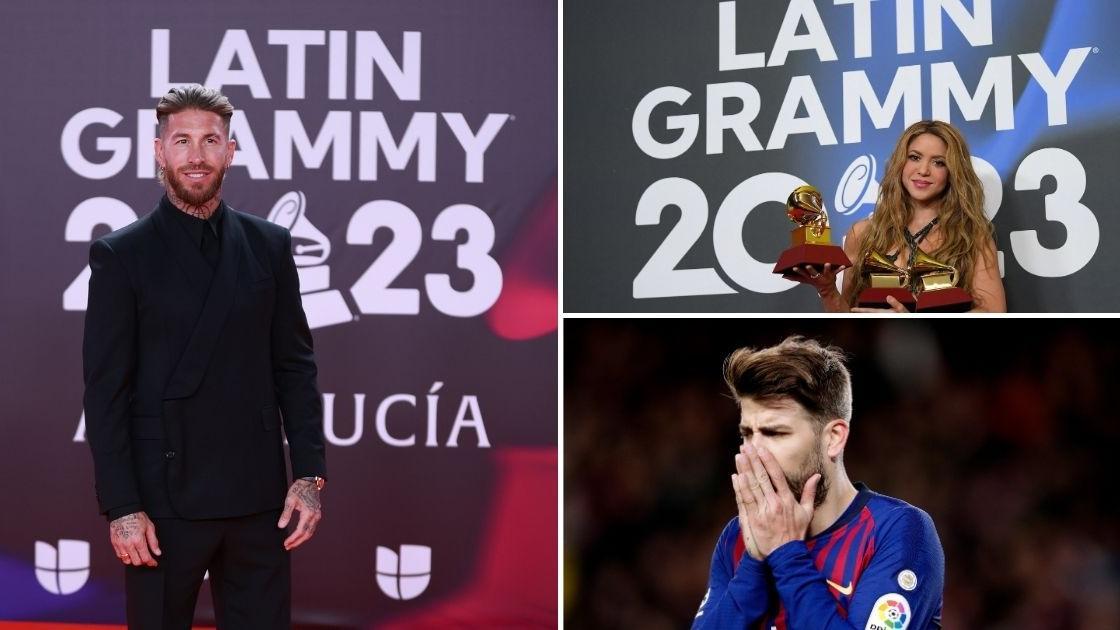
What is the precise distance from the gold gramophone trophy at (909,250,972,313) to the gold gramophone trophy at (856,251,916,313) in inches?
1.3

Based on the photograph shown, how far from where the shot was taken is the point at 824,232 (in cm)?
228

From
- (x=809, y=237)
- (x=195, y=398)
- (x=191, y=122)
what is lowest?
(x=195, y=398)

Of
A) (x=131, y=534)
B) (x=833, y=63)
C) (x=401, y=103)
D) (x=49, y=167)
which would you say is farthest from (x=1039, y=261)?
(x=49, y=167)

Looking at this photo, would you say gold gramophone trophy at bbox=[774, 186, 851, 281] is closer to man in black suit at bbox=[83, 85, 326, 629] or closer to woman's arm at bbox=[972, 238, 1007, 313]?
woman's arm at bbox=[972, 238, 1007, 313]

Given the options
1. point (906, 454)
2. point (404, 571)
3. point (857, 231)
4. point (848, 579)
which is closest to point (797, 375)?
point (906, 454)

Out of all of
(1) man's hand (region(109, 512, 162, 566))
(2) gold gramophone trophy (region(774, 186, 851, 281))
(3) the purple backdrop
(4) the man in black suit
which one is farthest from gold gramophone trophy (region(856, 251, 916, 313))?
(1) man's hand (region(109, 512, 162, 566))

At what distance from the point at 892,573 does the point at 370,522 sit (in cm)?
240

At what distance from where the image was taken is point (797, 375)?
1.52 meters

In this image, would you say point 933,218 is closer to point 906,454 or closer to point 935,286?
point 935,286

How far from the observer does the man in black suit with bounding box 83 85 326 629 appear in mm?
2127

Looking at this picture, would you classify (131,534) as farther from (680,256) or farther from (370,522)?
(680,256)

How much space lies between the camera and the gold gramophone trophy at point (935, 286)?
7.97 ft

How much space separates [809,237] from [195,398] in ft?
4.20

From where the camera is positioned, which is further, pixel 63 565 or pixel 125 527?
pixel 63 565
